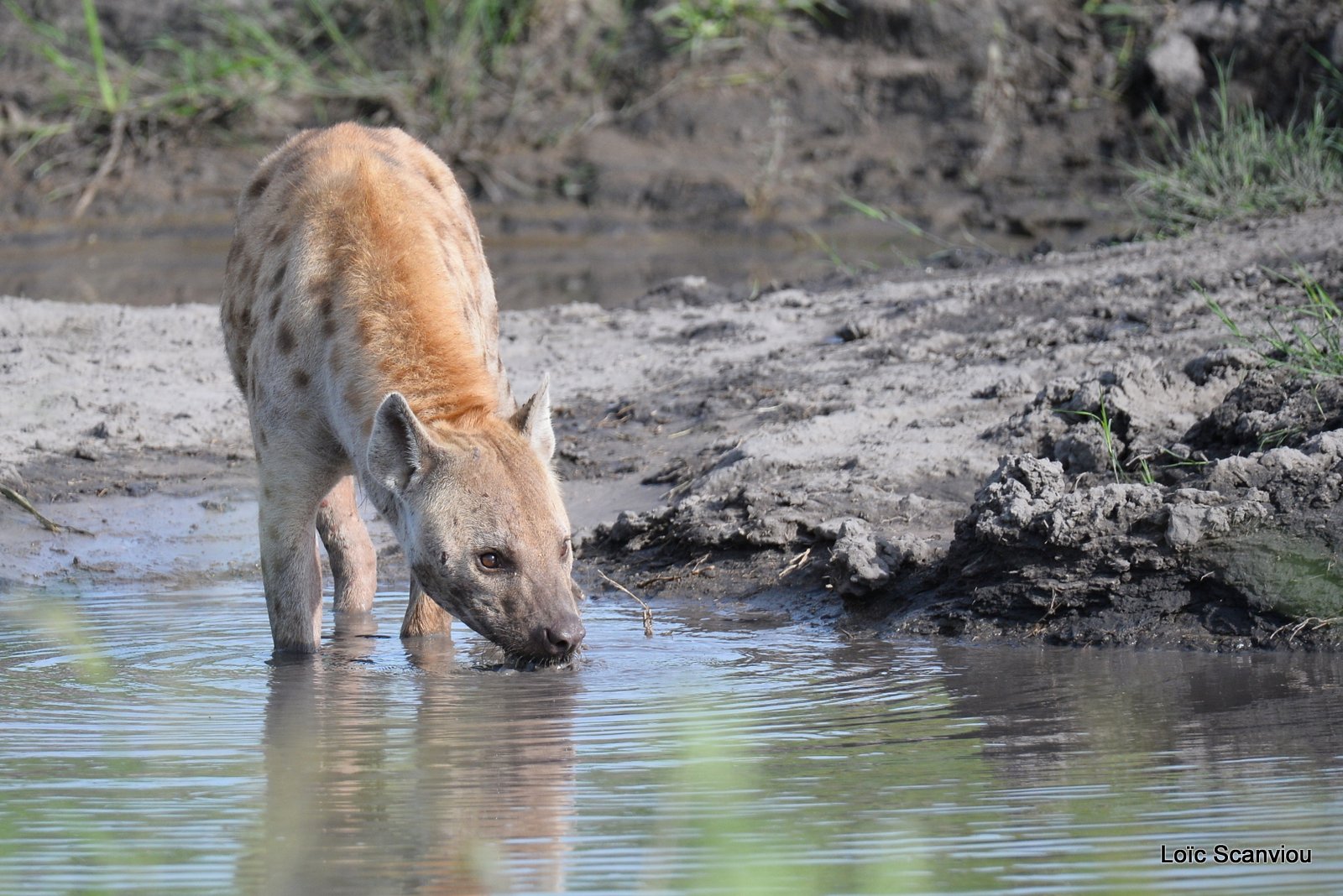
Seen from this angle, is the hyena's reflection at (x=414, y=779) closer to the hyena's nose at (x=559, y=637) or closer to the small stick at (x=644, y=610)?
the hyena's nose at (x=559, y=637)

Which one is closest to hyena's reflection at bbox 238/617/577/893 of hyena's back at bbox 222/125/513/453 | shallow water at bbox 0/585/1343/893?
shallow water at bbox 0/585/1343/893

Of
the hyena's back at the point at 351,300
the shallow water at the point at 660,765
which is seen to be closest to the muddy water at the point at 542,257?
the hyena's back at the point at 351,300

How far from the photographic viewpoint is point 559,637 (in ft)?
14.0

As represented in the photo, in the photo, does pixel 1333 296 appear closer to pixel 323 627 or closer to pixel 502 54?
pixel 323 627

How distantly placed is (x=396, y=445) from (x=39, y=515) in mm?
2530

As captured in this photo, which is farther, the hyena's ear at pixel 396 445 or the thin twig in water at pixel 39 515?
the thin twig in water at pixel 39 515

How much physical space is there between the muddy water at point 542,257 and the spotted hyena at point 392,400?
Answer: 4.73 metres

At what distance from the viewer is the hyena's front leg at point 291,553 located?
482 cm

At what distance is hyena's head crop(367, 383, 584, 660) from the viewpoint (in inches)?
169

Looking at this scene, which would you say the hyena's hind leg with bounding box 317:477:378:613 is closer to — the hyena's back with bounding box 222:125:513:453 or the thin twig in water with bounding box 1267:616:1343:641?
the hyena's back with bounding box 222:125:513:453

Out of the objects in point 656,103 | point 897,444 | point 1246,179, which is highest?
point 656,103

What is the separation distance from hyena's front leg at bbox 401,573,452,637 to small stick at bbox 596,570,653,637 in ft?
1.80

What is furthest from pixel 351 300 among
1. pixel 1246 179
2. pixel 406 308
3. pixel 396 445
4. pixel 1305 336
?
pixel 1246 179

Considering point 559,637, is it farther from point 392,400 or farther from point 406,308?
point 406,308
